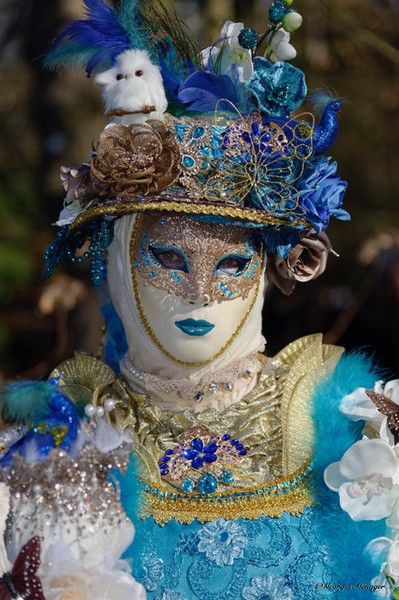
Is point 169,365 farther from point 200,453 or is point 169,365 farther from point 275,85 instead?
point 275,85

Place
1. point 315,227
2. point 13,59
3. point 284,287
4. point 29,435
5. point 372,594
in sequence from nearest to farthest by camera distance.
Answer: point 29,435 → point 372,594 → point 315,227 → point 284,287 → point 13,59

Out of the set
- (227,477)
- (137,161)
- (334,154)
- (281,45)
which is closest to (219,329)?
(227,477)

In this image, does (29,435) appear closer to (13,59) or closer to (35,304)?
(35,304)

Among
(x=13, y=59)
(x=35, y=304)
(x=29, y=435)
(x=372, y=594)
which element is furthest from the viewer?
(x=13, y=59)

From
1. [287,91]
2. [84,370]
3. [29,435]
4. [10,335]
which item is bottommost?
[10,335]

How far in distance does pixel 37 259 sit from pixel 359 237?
1838mm

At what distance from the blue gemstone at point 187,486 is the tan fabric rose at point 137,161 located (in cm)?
78

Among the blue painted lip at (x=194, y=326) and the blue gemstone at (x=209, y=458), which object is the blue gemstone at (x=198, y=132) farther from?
the blue gemstone at (x=209, y=458)

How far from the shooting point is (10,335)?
643 centimetres

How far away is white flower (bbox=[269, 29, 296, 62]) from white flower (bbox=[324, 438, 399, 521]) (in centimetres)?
113

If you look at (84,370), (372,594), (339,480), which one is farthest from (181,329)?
(372,594)

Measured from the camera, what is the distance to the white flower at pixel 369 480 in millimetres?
3154

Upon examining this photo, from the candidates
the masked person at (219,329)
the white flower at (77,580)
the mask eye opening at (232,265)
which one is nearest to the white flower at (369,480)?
the masked person at (219,329)

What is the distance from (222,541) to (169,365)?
54 centimetres
